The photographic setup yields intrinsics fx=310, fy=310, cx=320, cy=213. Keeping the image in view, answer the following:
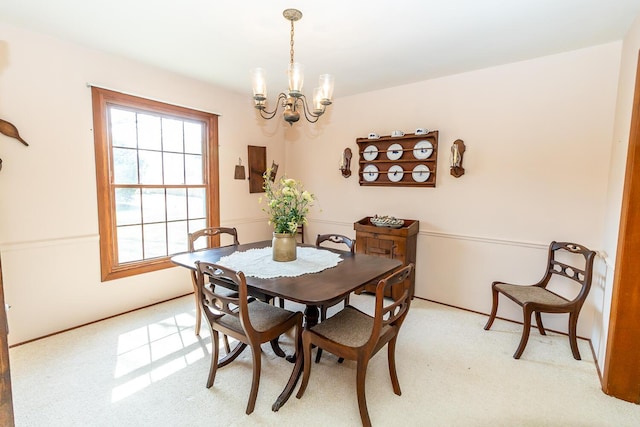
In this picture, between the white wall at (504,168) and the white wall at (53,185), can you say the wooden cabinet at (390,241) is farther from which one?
the white wall at (53,185)

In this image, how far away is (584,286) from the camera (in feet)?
7.71

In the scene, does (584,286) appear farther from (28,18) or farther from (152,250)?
(28,18)

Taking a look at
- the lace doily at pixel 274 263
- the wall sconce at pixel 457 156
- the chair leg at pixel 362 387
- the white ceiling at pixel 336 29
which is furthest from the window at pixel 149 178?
the wall sconce at pixel 457 156

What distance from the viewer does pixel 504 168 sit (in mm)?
3000

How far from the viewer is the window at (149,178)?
2.91 m

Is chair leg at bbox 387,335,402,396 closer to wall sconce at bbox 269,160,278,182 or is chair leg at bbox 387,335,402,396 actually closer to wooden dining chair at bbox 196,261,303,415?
wooden dining chair at bbox 196,261,303,415

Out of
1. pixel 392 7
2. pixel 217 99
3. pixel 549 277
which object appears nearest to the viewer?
pixel 392 7

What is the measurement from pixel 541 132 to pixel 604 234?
1.00m

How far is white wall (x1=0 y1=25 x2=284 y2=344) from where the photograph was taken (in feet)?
7.82

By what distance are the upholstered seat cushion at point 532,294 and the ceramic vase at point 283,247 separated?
1.85 meters

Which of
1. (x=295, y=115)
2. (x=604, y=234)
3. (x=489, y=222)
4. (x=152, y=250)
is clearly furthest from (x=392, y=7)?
(x=152, y=250)

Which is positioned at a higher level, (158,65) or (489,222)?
(158,65)

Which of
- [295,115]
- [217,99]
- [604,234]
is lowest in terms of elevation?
[604,234]

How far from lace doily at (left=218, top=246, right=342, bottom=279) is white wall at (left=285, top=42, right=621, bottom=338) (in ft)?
5.02
